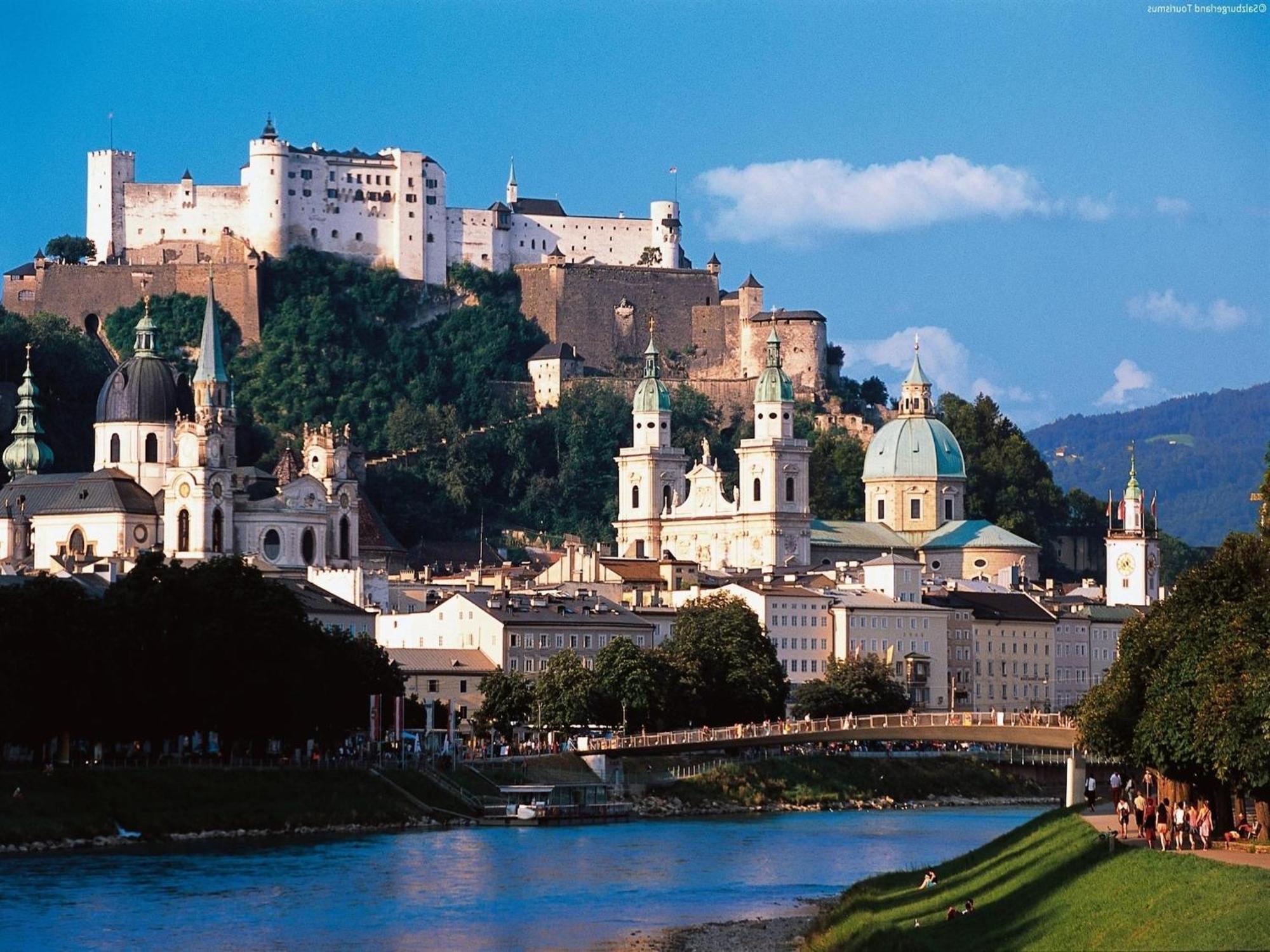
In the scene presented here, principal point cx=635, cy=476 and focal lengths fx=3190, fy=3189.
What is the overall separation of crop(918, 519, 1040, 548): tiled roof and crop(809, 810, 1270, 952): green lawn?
91.5 meters

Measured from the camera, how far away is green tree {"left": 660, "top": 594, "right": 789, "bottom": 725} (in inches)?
3935

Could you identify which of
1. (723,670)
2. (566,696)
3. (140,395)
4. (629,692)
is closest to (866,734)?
(629,692)

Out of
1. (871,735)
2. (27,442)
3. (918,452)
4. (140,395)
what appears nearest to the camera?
(871,735)

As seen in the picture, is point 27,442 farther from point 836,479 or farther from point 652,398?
point 836,479

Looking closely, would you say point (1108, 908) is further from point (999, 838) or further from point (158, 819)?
point (158, 819)

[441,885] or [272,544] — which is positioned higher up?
[272,544]

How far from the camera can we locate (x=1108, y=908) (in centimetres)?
4256

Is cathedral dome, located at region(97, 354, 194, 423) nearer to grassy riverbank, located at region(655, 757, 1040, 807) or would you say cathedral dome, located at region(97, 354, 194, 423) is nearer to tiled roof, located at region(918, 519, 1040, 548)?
tiled roof, located at region(918, 519, 1040, 548)

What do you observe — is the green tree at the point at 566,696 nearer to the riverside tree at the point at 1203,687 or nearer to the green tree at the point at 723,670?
the green tree at the point at 723,670

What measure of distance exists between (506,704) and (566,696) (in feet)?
11.1

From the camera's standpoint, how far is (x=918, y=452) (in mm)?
156000

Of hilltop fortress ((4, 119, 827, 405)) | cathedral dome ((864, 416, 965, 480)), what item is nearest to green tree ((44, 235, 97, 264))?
hilltop fortress ((4, 119, 827, 405))

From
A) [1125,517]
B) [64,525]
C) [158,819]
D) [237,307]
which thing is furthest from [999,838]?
[237,307]

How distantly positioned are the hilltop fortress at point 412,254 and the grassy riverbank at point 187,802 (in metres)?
84.2
